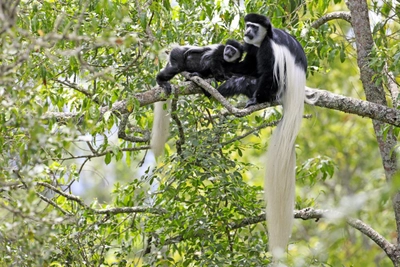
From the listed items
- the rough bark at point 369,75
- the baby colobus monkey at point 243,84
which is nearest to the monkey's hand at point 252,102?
the baby colobus monkey at point 243,84

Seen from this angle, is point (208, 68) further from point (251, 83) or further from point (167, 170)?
point (167, 170)

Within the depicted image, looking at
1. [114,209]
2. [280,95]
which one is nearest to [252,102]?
[280,95]

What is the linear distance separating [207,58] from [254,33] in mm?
333

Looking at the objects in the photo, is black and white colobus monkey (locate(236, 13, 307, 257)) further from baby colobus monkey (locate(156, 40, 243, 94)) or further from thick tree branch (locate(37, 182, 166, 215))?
thick tree branch (locate(37, 182, 166, 215))

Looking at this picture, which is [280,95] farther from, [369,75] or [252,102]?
[369,75]

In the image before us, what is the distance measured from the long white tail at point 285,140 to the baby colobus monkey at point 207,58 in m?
0.31

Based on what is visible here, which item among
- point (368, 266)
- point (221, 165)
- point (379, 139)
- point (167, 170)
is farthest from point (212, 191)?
point (368, 266)

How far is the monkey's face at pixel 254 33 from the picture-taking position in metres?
3.52

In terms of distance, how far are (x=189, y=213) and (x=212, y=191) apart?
0.66 ft

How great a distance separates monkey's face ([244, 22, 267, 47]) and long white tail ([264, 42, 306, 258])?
0.39ft

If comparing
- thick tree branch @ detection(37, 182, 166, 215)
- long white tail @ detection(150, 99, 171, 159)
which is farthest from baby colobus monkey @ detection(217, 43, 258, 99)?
thick tree branch @ detection(37, 182, 166, 215)

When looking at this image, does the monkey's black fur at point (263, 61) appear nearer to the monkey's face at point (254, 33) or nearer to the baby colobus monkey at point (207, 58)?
the monkey's face at point (254, 33)

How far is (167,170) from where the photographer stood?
11.6 ft

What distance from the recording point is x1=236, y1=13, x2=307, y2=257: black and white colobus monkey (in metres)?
3.23
